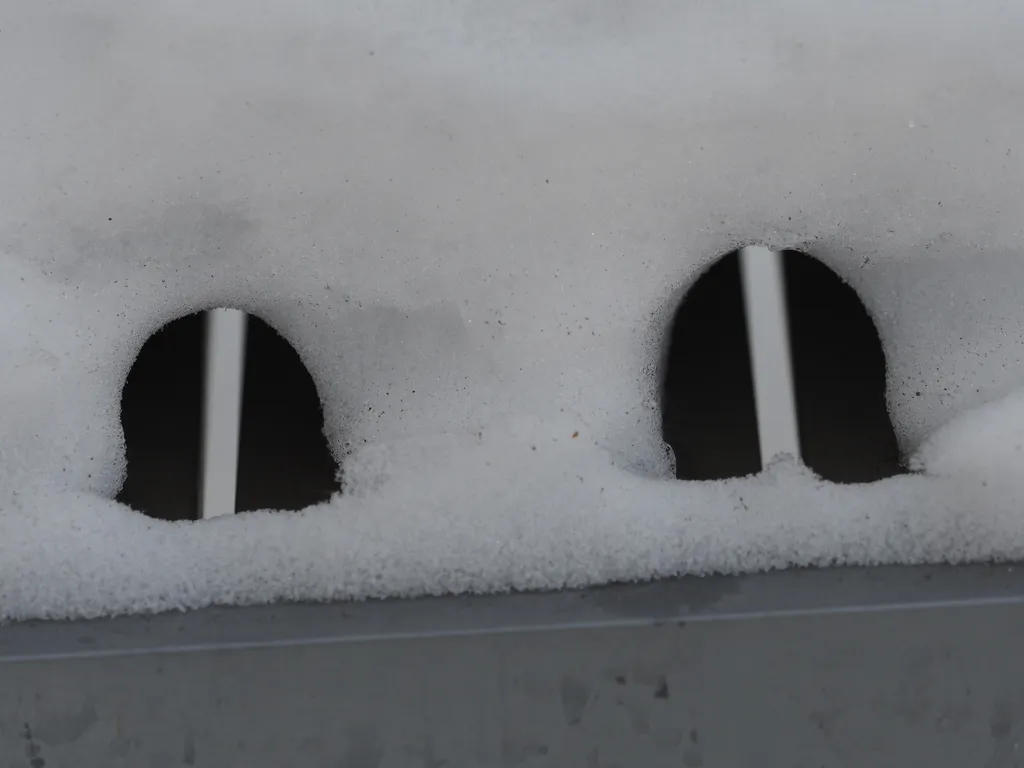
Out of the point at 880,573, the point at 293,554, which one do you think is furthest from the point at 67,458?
the point at 880,573

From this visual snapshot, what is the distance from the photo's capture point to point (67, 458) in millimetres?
425

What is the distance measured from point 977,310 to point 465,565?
0.94 ft

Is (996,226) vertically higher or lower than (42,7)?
lower

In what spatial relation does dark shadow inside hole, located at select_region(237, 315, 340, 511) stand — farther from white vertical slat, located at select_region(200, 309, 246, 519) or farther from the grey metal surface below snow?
the grey metal surface below snow

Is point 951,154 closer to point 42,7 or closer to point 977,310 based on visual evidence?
point 977,310

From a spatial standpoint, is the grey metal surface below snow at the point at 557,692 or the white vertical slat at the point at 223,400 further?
the white vertical slat at the point at 223,400

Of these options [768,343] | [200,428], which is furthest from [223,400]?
[768,343]

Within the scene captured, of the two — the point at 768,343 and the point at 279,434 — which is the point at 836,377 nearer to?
the point at 768,343

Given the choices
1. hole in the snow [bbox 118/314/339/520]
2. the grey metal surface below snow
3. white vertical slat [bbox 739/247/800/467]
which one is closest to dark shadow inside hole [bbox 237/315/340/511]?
hole in the snow [bbox 118/314/339/520]

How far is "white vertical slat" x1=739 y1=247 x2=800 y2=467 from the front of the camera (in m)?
0.52

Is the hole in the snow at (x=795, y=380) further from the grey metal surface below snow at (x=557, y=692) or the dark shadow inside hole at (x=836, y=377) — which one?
the grey metal surface below snow at (x=557, y=692)

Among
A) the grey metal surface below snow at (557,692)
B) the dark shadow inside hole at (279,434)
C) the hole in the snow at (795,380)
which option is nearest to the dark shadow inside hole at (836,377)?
the hole in the snow at (795,380)

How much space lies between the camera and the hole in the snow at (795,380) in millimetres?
511

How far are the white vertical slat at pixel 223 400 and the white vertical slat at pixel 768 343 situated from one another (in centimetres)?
29
